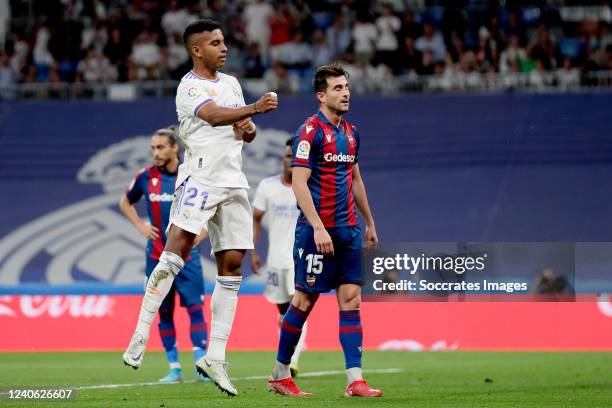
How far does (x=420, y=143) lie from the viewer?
19.7m

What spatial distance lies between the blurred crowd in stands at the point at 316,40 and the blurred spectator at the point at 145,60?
17mm

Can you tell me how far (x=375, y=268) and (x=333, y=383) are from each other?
127 centimetres

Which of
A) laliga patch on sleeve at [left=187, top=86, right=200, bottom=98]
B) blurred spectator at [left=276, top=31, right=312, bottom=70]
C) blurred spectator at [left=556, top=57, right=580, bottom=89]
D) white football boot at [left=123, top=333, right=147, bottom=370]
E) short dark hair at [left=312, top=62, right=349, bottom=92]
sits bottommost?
white football boot at [left=123, top=333, right=147, bottom=370]

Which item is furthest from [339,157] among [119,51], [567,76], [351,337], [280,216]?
[119,51]

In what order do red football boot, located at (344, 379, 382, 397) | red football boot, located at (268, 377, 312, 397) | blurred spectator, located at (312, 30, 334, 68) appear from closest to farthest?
red football boot, located at (344, 379, 382, 397) → red football boot, located at (268, 377, 312, 397) → blurred spectator, located at (312, 30, 334, 68)

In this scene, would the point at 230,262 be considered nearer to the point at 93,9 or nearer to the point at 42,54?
the point at 42,54

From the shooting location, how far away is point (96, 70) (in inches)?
810

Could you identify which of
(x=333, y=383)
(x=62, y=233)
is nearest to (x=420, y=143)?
(x=62, y=233)

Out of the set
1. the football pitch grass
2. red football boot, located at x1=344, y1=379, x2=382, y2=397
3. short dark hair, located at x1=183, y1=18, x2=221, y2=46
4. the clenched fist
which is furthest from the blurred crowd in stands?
the clenched fist

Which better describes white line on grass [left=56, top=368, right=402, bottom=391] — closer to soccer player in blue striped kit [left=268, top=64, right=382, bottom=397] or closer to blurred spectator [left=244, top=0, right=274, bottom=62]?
soccer player in blue striped kit [left=268, top=64, right=382, bottom=397]

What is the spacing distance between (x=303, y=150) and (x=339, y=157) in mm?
287

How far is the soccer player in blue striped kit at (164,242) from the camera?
1144 centimetres

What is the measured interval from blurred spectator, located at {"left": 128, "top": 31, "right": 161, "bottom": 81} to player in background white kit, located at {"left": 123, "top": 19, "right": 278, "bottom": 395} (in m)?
12.3

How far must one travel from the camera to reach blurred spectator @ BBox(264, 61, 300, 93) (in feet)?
65.0
